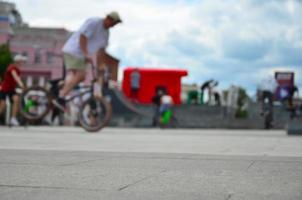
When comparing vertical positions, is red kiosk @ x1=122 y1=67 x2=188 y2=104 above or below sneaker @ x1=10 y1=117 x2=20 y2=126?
above

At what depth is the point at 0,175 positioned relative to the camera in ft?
10.8

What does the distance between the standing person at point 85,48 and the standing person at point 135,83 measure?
2232 centimetres

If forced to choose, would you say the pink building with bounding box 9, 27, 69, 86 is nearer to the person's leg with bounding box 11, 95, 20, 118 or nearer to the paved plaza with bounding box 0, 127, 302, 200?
the person's leg with bounding box 11, 95, 20, 118

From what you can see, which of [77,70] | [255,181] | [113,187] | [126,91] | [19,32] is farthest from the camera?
[19,32]

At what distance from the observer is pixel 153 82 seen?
3325cm

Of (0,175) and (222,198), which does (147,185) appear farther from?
(0,175)

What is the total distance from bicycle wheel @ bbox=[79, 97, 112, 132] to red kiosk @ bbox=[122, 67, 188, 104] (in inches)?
876

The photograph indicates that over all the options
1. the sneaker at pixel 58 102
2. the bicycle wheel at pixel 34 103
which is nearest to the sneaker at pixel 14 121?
the bicycle wheel at pixel 34 103

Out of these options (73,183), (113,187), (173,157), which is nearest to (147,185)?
(113,187)

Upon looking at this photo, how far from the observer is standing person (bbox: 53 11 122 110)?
1049 cm

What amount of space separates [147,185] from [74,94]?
8.19m

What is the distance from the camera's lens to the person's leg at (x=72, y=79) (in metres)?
10.5

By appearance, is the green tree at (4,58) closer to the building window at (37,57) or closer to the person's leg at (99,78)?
the building window at (37,57)

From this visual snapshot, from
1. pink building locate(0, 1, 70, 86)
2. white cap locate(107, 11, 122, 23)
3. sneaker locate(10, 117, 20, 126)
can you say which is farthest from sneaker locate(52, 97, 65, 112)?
pink building locate(0, 1, 70, 86)
